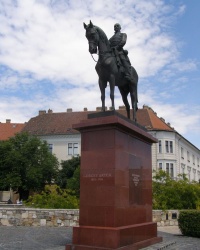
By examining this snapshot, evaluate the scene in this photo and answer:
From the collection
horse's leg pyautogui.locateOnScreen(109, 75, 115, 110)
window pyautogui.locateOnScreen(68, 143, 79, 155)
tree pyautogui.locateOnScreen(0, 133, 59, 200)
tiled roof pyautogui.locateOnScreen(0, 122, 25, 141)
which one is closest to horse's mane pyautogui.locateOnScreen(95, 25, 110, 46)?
horse's leg pyautogui.locateOnScreen(109, 75, 115, 110)

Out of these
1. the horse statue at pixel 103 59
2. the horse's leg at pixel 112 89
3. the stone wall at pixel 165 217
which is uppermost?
the horse statue at pixel 103 59

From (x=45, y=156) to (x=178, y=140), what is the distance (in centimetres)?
2090

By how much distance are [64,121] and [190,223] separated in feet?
148

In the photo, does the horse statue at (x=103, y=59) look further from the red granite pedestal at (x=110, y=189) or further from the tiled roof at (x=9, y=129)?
the tiled roof at (x=9, y=129)

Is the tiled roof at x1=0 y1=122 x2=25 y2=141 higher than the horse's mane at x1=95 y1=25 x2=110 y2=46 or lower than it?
higher

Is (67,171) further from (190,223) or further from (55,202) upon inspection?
(190,223)

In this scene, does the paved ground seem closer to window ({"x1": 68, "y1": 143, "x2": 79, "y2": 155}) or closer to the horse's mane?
the horse's mane

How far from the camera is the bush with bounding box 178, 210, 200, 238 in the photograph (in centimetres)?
1465

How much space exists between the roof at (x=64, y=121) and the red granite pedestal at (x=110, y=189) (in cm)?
4250

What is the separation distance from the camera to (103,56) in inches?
435

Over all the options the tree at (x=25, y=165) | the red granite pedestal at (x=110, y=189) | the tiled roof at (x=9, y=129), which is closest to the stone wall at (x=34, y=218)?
the red granite pedestal at (x=110, y=189)

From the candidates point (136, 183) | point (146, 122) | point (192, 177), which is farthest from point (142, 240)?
point (192, 177)

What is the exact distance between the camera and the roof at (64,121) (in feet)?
178

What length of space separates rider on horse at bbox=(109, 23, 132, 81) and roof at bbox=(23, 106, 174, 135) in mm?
41071
